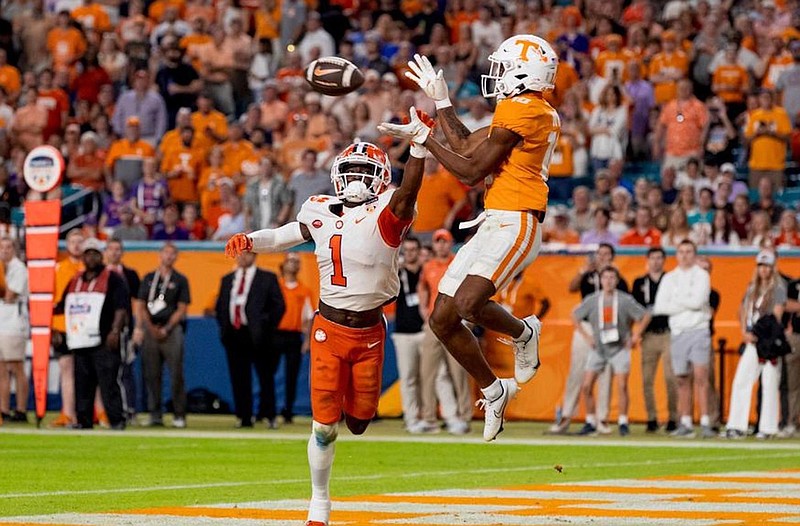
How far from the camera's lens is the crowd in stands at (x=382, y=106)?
864 inches

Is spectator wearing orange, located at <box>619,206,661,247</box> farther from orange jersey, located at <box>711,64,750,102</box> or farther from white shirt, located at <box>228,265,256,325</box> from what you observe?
white shirt, located at <box>228,265,256,325</box>

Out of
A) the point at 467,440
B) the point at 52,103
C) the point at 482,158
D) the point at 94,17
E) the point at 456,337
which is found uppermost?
the point at 94,17

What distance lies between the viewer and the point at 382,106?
2400 centimetres

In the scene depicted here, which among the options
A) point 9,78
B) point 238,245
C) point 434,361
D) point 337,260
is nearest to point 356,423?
point 337,260

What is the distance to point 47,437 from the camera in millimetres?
18234

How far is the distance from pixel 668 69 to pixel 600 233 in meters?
3.88

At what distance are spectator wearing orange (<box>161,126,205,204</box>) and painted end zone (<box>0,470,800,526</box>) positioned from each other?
12388 mm

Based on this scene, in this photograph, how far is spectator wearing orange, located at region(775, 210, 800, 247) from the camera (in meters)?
20.3

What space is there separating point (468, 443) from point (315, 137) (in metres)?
7.67

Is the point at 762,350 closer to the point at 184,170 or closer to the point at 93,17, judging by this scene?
the point at 184,170

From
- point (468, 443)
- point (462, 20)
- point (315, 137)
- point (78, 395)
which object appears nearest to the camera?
point (468, 443)

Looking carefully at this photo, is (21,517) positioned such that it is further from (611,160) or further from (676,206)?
(611,160)

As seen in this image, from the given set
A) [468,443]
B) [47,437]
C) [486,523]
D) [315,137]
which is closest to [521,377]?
[486,523]

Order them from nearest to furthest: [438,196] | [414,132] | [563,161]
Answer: [414,132] → [438,196] → [563,161]
